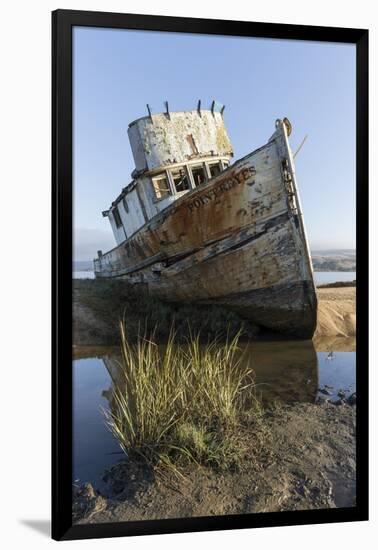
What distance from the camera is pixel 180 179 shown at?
6930 millimetres

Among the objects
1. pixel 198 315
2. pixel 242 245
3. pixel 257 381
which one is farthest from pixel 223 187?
pixel 257 381

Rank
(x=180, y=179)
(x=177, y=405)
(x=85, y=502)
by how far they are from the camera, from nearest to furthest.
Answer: (x=85, y=502) → (x=177, y=405) → (x=180, y=179)

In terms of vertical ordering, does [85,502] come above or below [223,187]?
below

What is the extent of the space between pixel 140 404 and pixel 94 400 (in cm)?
30

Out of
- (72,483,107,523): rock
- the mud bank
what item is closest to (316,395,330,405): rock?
the mud bank

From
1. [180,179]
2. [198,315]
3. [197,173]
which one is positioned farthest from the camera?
[197,173]

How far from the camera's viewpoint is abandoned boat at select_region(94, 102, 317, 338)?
5.82 meters

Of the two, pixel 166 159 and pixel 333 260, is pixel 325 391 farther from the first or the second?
pixel 166 159

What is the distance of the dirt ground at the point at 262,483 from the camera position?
3.96m

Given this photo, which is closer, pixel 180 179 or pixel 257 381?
pixel 257 381

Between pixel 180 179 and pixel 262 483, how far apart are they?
12.0ft

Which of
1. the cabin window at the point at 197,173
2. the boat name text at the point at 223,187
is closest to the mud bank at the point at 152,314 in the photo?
the boat name text at the point at 223,187

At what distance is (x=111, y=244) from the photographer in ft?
14.9

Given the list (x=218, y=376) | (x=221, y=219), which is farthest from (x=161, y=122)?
(x=218, y=376)
